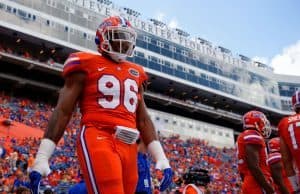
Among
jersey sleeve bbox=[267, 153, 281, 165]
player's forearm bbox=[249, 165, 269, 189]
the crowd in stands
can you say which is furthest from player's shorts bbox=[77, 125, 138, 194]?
the crowd in stands

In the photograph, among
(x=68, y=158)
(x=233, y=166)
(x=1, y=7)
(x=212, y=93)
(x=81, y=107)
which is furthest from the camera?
(x=212, y=93)

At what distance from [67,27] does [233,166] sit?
17.4 m

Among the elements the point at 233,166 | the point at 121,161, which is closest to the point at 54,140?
the point at 121,161

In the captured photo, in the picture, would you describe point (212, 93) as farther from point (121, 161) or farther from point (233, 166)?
point (121, 161)

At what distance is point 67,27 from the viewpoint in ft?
115

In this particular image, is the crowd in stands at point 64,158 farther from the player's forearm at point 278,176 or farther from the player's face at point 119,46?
the player's face at point 119,46

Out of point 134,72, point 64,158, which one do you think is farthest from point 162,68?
point 134,72

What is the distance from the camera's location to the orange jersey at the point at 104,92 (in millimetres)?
3440

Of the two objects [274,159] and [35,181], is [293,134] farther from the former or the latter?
[35,181]

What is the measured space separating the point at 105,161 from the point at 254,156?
271 centimetres

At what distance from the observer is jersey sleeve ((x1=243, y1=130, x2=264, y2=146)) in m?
5.39

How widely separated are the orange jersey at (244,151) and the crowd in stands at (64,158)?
11.3ft

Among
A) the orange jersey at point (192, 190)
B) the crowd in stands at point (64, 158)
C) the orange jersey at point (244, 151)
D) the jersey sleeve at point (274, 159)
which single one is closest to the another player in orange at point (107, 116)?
the orange jersey at point (192, 190)

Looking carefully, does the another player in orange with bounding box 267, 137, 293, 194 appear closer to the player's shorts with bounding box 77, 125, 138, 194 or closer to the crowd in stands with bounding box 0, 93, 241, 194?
the player's shorts with bounding box 77, 125, 138, 194
